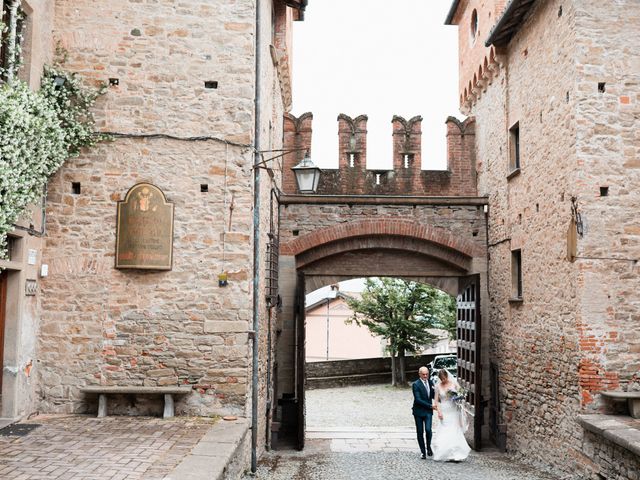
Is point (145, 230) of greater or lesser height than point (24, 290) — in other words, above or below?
above

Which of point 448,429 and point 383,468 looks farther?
point 448,429

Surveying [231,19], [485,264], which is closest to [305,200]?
[485,264]

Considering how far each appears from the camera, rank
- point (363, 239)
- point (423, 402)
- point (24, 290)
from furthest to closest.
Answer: point (363, 239), point (423, 402), point (24, 290)

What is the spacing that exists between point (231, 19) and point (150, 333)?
429 centimetres

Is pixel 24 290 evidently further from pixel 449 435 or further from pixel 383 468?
pixel 449 435

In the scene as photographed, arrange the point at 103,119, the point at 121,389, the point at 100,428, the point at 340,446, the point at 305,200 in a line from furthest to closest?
the point at 305,200 < the point at 340,446 < the point at 103,119 < the point at 121,389 < the point at 100,428

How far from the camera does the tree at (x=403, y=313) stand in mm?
23516

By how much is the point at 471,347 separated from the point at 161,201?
6.96m

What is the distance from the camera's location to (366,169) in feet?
42.5

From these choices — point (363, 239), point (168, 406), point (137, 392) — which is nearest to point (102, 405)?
point (137, 392)

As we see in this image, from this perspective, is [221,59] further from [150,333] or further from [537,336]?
[537,336]

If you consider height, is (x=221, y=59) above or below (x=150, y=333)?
above

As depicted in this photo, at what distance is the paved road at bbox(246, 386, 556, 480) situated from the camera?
8.98 metres

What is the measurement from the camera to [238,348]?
8.10m
